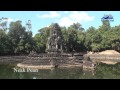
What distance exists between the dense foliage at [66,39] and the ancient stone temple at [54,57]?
0.30m

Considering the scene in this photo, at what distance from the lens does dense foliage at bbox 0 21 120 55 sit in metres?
9.18

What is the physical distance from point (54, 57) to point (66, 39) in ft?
5.22

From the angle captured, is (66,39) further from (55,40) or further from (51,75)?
(51,75)

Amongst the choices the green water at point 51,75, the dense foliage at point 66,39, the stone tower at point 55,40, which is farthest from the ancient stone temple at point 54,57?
the green water at point 51,75

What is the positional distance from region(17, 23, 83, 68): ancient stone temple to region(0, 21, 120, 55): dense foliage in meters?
0.30

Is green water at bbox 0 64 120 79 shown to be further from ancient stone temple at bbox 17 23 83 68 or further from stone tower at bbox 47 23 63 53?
stone tower at bbox 47 23 63 53

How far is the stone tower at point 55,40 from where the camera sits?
14.7 metres

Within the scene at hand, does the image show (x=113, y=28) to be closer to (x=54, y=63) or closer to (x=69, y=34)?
(x=69, y=34)

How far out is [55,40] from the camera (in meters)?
15.3

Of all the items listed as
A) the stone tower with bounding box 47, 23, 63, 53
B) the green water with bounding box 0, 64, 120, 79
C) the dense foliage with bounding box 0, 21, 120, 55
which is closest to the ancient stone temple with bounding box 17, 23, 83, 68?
the stone tower with bounding box 47, 23, 63, 53

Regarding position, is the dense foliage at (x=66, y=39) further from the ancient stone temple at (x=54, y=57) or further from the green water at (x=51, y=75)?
the green water at (x=51, y=75)

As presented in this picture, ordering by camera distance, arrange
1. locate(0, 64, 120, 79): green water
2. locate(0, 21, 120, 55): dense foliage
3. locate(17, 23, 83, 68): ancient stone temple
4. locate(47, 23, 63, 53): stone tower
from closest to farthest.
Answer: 1. locate(0, 64, 120, 79): green water
2. locate(0, 21, 120, 55): dense foliage
3. locate(17, 23, 83, 68): ancient stone temple
4. locate(47, 23, 63, 53): stone tower

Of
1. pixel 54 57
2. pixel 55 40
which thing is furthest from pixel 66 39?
pixel 54 57

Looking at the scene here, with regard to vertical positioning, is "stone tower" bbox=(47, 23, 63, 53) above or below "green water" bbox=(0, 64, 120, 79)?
above
